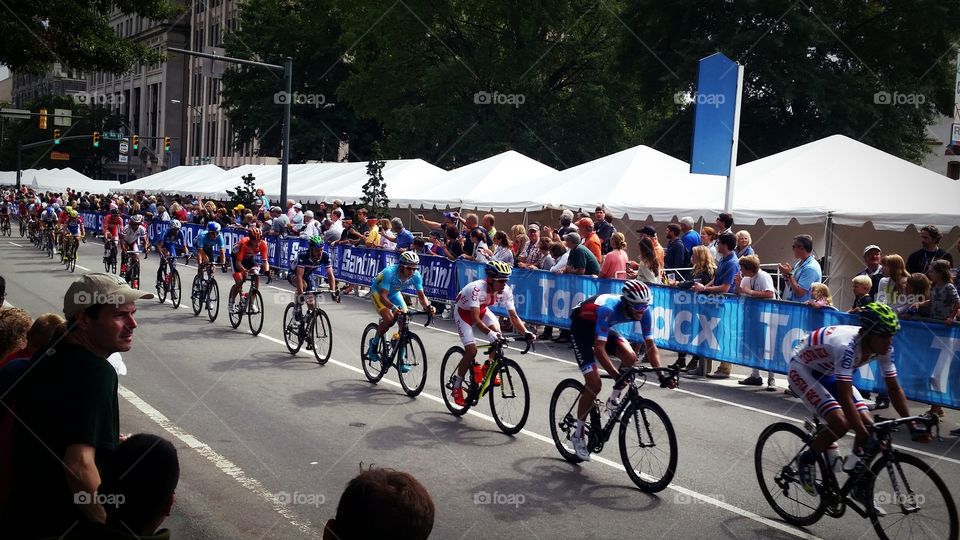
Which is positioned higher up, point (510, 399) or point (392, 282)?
point (392, 282)

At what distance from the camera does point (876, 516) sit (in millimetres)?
6375

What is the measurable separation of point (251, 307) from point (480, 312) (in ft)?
23.5

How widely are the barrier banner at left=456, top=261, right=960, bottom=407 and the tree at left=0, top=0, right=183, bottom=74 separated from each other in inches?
396

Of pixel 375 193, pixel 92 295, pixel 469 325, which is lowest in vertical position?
pixel 469 325

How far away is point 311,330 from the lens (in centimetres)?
1381

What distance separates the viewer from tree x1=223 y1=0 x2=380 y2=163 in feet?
185

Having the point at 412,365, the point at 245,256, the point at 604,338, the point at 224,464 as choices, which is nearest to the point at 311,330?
the point at 412,365

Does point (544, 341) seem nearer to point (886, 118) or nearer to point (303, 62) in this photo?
point (886, 118)

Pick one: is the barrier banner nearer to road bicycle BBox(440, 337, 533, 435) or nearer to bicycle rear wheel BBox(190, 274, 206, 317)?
road bicycle BBox(440, 337, 533, 435)

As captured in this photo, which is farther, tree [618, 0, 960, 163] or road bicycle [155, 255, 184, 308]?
tree [618, 0, 960, 163]

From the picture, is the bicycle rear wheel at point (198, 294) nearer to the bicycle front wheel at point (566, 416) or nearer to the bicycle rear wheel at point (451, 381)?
the bicycle rear wheel at point (451, 381)

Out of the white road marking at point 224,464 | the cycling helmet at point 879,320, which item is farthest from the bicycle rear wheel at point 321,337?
the cycling helmet at point 879,320

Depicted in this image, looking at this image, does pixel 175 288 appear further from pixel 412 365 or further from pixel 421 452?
pixel 421 452

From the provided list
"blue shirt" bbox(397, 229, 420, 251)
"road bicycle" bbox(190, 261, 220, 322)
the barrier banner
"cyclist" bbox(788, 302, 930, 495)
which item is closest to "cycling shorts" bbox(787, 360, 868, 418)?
"cyclist" bbox(788, 302, 930, 495)
